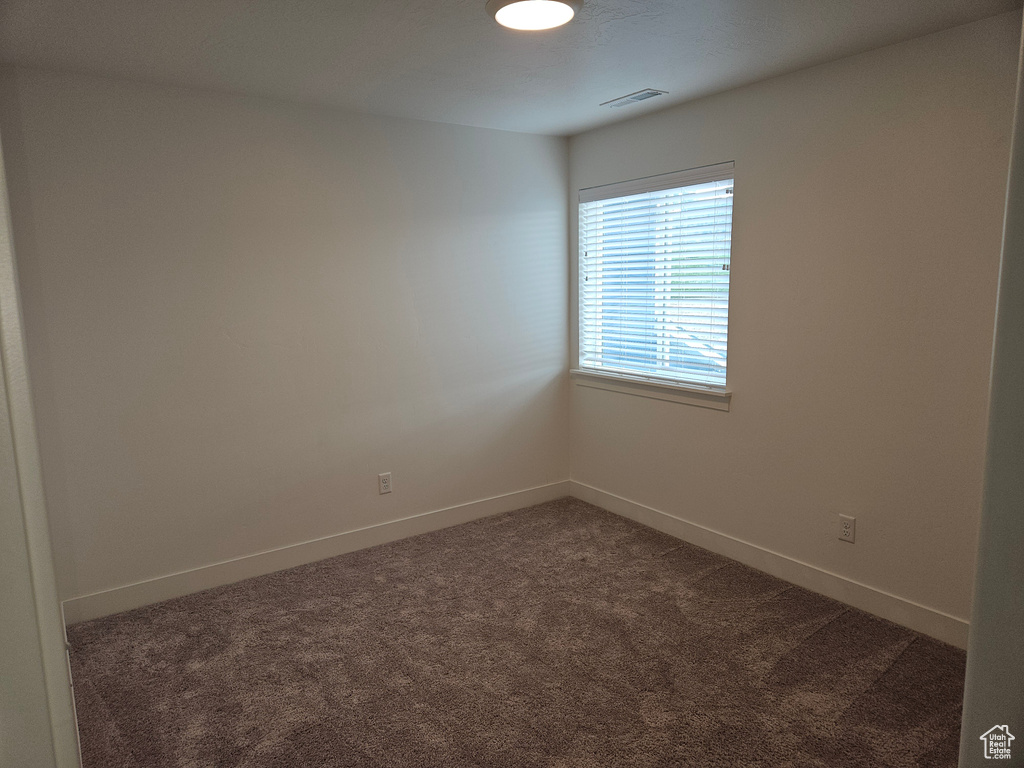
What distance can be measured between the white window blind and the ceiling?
598 mm

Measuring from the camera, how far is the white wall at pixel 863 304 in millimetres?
2512

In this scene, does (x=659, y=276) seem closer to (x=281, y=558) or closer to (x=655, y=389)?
(x=655, y=389)

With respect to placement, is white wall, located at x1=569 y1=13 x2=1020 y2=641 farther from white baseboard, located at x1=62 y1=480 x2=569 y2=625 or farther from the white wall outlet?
white baseboard, located at x1=62 y1=480 x2=569 y2=625

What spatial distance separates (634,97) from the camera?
3.36 metres

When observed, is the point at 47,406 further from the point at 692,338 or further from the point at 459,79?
the point at 692,338

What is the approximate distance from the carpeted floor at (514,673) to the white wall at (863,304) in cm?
41

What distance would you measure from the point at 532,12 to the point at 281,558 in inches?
114

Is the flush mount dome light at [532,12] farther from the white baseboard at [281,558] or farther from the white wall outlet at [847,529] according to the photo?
the white baseboard at [281,558]

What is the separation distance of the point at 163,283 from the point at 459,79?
1681 mm

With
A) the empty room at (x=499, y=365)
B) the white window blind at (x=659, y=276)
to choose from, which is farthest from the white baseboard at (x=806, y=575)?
the white window blind at (x=659, y=276)

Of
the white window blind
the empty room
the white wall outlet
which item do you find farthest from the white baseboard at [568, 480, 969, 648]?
the white window blind

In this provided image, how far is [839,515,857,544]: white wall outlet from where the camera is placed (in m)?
3.01

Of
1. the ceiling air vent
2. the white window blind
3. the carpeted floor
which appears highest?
the ceiling air vent

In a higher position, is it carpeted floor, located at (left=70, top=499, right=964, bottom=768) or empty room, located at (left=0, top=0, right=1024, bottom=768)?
empty room, located at (left=0, top=0, right=1024, bottom=768)
